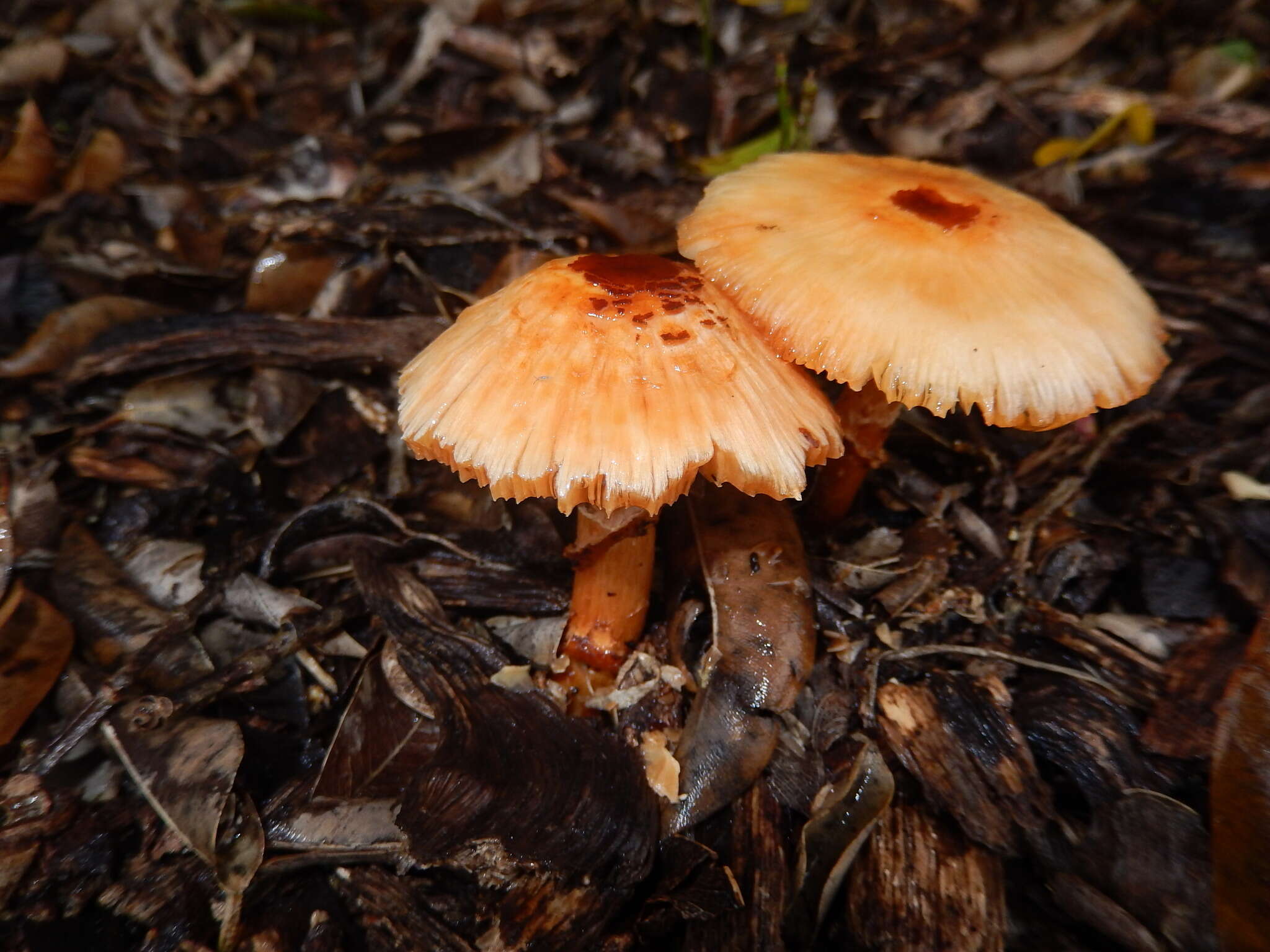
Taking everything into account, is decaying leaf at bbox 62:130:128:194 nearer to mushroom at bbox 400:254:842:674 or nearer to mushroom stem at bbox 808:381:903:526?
mushroom at bbox 400:254:842:674

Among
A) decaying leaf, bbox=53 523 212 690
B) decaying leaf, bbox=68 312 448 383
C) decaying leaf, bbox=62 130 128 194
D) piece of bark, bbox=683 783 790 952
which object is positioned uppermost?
decaying leaf, bbox=62 130 128 194

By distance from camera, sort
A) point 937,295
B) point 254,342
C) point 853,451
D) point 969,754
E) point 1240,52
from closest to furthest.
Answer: point 937,295 < point 969,754 < point 853,451 < point 254,342 < point 1240,52

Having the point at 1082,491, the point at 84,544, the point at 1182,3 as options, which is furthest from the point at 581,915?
the point at 1182,3

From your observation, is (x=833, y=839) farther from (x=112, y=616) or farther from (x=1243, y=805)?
(x=112, y=616)

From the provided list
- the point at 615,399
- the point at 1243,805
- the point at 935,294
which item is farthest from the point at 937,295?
the point at 1243,805

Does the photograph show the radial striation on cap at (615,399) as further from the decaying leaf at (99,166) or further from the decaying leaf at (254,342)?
the decaying leaf at (99,166)

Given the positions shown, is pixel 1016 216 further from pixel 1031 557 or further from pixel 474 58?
pixel 474 58

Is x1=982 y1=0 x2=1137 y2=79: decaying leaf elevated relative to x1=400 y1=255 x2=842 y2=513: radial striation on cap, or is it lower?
elevated

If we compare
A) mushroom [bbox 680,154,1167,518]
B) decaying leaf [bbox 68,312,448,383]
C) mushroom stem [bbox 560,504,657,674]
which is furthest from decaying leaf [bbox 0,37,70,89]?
mushroom stem [bbox 560,504,657,674]

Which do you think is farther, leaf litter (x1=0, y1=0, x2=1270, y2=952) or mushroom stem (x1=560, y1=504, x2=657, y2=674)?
mushroom stem (x1=560, y1=504, x2=657, y2=674)
